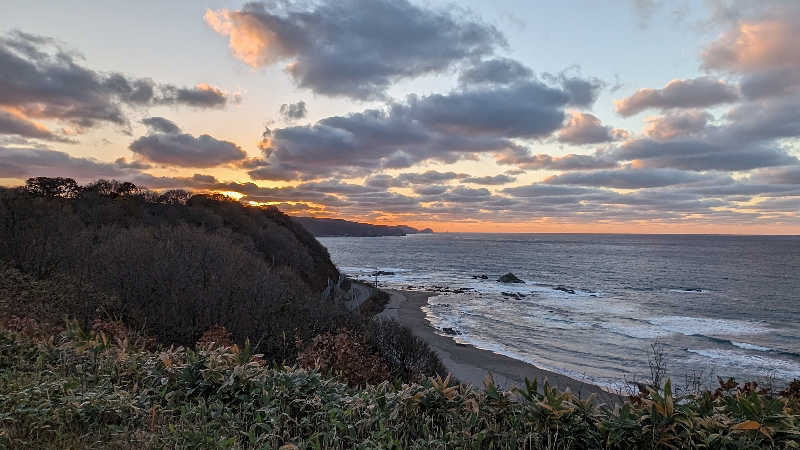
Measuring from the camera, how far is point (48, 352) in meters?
6.35

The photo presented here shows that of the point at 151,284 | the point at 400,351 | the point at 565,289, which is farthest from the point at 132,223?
the point at 565,289

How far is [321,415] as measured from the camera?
185 inches

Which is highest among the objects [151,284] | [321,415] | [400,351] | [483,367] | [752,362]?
[321,415]

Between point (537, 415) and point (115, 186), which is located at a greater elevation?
point (115, 186)

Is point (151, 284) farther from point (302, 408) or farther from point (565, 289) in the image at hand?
point (565, 289)

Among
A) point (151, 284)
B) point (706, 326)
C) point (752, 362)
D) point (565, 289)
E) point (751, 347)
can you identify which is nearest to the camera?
point (151, 284)

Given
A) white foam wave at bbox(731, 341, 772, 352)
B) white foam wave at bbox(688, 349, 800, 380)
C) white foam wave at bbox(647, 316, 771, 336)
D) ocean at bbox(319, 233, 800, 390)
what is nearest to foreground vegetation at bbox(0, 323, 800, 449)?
ocean at bbox(319, 233, 800, 390)

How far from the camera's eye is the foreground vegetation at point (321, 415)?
3.95 m

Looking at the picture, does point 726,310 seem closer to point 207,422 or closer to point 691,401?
point 691,401

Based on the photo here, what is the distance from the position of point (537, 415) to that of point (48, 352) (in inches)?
259

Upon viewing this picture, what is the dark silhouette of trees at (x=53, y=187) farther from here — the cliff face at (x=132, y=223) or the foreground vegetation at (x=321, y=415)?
the foreground vegetation at (x=321, y=415)

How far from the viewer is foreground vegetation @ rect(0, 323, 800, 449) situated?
3953mm

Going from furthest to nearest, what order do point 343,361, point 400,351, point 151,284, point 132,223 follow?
1. point 132,223
2. point 151,284
3. point 400,351
4. point 343,361

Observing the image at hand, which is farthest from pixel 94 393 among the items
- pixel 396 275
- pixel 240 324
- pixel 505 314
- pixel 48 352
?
pixel 396 275
